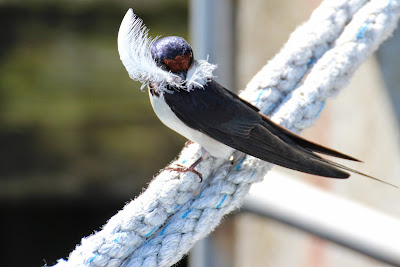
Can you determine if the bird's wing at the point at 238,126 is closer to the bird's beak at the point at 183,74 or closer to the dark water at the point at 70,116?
the bird's beak at the point at 183,74

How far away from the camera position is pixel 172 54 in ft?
3.58

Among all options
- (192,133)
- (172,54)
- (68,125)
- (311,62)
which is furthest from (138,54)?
(68,125)

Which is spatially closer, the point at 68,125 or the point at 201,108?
the point at 201,108

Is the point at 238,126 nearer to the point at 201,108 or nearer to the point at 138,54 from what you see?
the point at 201,108

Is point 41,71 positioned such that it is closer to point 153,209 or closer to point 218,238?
point 218,238

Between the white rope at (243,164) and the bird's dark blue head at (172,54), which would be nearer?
the white rope at (243,164)

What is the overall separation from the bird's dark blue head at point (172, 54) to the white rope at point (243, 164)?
141 millimetres

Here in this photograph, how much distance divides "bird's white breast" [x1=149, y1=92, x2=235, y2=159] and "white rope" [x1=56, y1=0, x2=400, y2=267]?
0.7 inches

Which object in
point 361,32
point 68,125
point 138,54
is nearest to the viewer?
point 138,54

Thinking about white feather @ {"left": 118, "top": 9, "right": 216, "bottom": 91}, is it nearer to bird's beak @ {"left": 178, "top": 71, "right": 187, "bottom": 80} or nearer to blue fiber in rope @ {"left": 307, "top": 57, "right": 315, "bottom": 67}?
bird's beak @ {"left": 178, "top": 71, "right": 187, "bottom": 80}

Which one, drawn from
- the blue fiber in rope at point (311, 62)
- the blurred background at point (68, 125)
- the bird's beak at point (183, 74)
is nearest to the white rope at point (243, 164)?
the blue fiber in rope at point (311, 62)

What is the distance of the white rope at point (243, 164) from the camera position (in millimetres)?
971

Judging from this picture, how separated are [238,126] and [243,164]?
6 cm

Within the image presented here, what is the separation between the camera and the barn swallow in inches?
41.4
